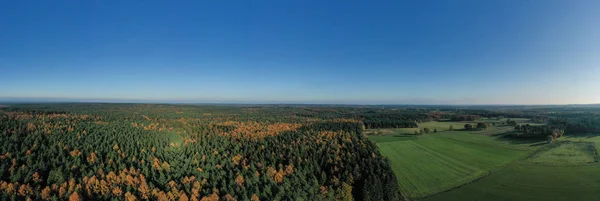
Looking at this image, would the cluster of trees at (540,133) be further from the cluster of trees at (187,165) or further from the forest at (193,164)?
the cluster of trees at (187,165)

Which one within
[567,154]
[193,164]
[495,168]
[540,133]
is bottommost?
[193,164]

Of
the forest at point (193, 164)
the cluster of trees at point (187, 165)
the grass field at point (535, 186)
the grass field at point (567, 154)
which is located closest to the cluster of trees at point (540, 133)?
the forest at point (193, 164)

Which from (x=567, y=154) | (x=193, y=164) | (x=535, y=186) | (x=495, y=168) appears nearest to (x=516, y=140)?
(x=567, y=154)

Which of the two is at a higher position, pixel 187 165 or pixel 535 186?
pixel 535 186

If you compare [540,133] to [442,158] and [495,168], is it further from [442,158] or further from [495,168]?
[442,158]

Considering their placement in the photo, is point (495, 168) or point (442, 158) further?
point (442, 158)

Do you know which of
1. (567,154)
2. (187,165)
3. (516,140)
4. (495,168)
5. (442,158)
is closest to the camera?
(495,168)

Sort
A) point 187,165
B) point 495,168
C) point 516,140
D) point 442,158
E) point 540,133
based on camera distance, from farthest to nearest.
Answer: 1. point 540,133
2. point 516,140
3. point 442,158
4. point 187,165
5. point 495,168

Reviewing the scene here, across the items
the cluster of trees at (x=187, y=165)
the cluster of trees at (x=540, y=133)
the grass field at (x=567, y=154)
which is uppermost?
the cluster of trees at (x=540, y=133)
